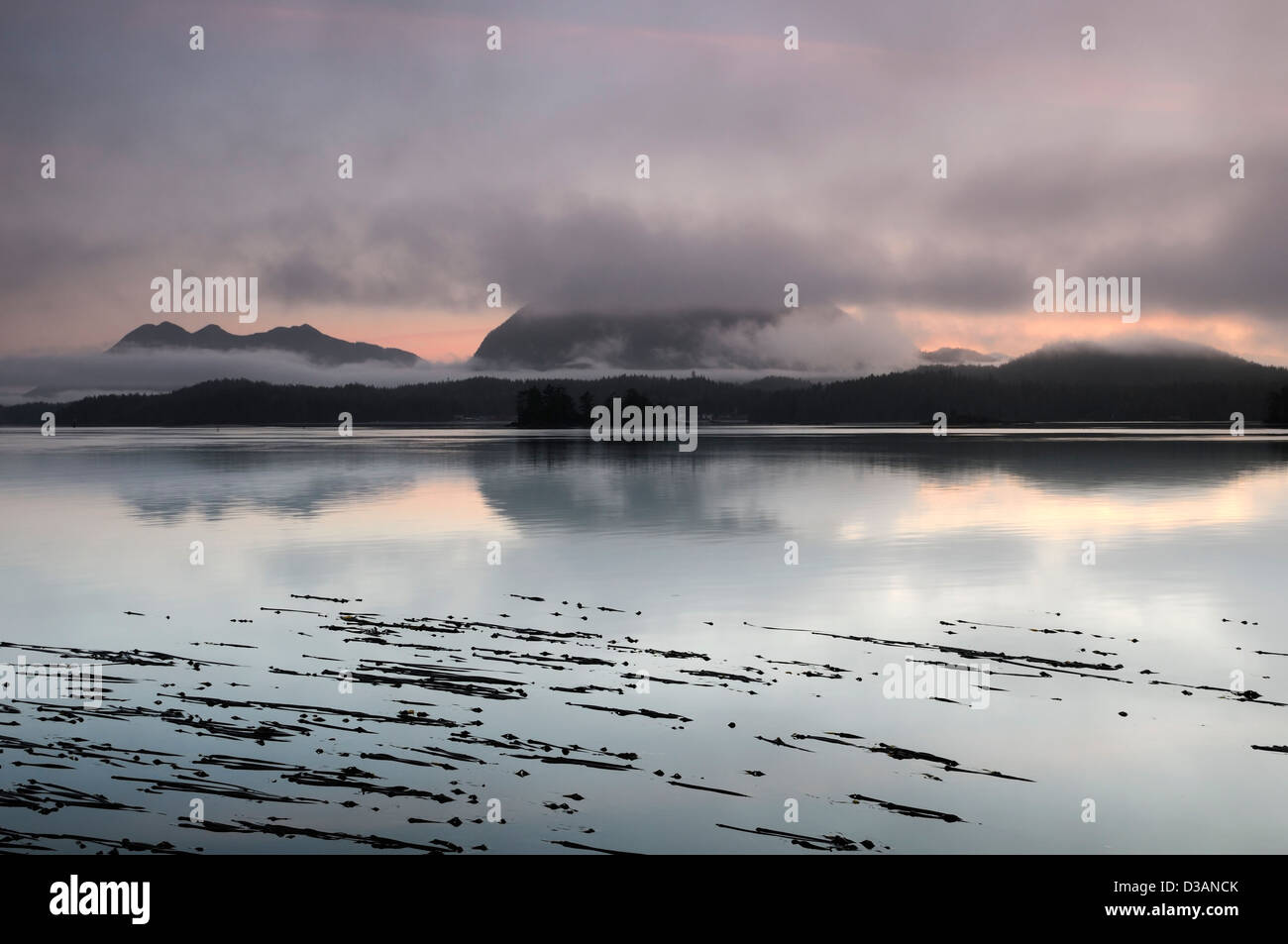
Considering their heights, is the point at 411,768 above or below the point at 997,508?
below

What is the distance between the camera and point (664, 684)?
16.4m

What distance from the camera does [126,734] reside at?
1350cm

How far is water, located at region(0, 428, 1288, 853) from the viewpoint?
37.0ft

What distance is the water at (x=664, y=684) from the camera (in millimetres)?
11266

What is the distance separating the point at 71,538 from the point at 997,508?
4128 cm
